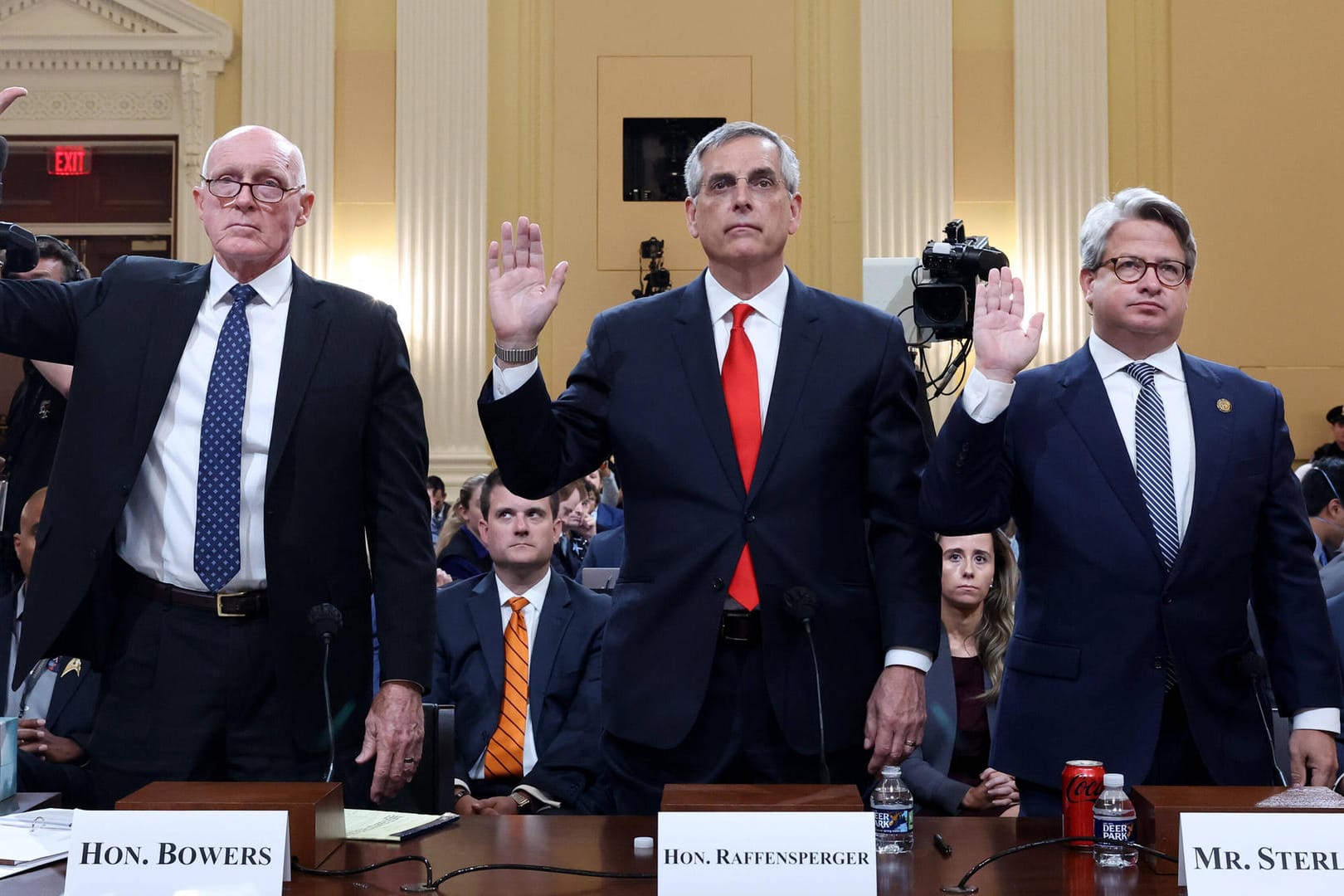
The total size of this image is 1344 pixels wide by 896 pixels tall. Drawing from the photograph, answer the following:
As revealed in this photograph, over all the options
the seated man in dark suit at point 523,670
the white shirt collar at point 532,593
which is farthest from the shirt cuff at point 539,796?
the white shirt collar at point 532,593

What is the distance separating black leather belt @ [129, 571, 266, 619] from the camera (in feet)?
7.09

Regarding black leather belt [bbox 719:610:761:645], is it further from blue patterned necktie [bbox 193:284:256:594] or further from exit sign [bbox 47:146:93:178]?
exit sign [bbox 47:146:93:178]

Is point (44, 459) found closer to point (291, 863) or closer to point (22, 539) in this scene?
point (22, 539)

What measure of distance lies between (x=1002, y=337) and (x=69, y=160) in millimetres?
8003

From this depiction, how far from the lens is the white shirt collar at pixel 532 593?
3.64m

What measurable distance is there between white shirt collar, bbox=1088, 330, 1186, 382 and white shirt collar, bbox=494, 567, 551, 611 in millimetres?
1703

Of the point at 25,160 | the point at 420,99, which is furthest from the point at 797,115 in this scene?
the point at 25,160

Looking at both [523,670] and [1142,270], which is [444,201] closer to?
[523,670]

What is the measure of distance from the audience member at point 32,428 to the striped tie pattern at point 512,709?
3.75 ft

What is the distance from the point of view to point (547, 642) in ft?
11.6

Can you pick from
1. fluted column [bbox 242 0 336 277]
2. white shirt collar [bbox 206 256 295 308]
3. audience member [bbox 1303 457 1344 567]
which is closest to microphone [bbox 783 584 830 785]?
white shirt collar [bbox 206 256 295 308]

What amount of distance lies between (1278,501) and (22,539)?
8.60ft

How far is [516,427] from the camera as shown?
2.15 m

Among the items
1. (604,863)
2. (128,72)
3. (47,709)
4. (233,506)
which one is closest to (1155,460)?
(604,863)
